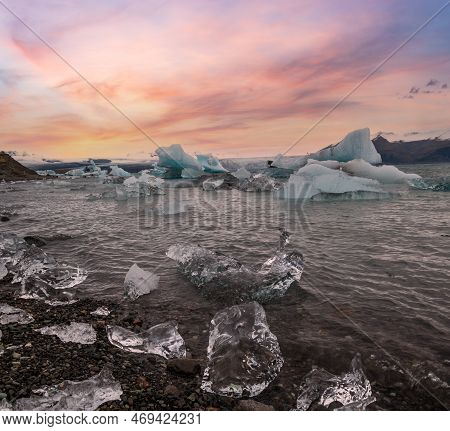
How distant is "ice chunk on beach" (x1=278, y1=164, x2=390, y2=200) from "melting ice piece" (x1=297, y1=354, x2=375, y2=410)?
19678 mm

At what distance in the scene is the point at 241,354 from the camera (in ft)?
14.1

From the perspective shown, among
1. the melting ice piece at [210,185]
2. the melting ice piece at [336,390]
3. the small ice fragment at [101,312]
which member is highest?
the melting ice piece at [210,185]

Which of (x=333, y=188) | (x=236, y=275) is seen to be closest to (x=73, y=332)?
(x=236, y=275)

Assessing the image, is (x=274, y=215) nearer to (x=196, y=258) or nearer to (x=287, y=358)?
(x=196, y=258)

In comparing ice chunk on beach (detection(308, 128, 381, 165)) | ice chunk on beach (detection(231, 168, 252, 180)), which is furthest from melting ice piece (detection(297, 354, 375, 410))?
ice chunk on beach (detection(231, 168, 252, 180))

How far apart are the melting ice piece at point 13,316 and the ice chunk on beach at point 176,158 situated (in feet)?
120

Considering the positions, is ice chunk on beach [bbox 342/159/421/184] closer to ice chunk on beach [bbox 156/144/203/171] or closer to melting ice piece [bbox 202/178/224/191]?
melting ice piece [bbox 202/178/224/191]

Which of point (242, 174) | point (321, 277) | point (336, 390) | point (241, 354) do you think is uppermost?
point (242, 174)

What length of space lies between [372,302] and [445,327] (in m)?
1.19

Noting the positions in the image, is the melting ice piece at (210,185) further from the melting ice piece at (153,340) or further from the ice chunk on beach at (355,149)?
the melting ice piece at (153,340)

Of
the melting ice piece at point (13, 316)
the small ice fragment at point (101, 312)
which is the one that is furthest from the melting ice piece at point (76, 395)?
the melting ice piece at point (13, 316)

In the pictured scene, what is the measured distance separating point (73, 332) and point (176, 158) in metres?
38.2

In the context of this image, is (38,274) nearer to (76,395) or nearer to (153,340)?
(153,340)

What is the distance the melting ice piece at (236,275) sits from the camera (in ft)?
20.9
